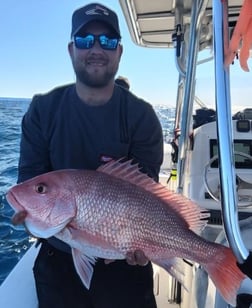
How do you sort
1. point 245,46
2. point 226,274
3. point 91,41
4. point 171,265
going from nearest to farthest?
1. point 245,46
2. point 226,274
3. point 171,265
4. point 91,41

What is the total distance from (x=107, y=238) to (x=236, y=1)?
7.69ft

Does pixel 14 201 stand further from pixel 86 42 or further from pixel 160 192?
pixel 86 42

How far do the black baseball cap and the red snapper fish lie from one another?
0.80 metres

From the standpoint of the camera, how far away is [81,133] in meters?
2.04

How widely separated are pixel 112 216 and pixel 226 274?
0.44 meters

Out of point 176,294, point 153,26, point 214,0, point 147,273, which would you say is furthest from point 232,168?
point 153,26

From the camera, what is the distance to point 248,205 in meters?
2.16

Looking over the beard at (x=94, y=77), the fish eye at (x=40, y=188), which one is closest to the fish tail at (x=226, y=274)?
the fish eye at (x=40, y=188)

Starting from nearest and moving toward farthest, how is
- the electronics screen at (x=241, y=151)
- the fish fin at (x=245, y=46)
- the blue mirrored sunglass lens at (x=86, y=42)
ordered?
the fish fin at (x=245, y=46) → the blue mirrored sunglass lens at (x=86, y=42) → the electronics screen at (x=241, y=151)

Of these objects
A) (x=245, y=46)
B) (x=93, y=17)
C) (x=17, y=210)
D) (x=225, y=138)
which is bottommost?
(x=17, y=210)

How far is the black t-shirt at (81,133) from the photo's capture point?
2035 millimetres

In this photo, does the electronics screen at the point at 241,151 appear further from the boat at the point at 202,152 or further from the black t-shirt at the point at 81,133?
the black t-shirt at the point at 81,133

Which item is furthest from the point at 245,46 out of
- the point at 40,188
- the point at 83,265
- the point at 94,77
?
the point at 94,77

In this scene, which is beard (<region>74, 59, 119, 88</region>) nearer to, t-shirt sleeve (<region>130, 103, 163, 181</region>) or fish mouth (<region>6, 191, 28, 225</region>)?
t-shirt sleeve (<region>130, 103, 163, 181</region>)
